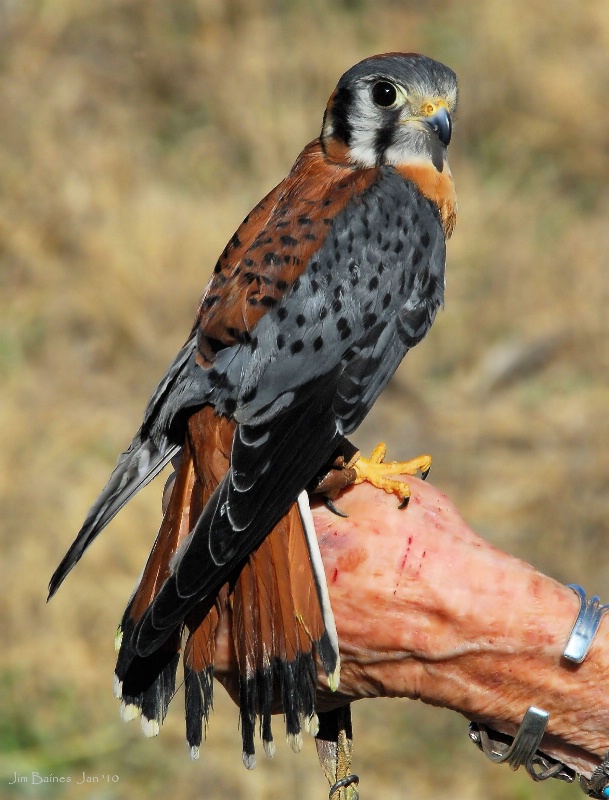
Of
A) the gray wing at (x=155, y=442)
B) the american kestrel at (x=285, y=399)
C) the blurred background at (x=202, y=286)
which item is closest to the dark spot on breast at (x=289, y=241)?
the american kestrel at (x=285, y=399)

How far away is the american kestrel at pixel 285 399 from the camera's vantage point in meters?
2.15

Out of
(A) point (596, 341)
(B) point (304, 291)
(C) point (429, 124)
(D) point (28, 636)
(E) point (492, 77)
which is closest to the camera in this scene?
(B) point (304, 291)

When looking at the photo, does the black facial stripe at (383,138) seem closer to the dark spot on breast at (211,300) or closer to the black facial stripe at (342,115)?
the black facial stripe at (342,115)

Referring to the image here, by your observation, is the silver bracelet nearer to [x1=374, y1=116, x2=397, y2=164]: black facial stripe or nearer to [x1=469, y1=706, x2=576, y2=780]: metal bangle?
[x1=469, y1=706, x2=576, y2=780]: metal bangle

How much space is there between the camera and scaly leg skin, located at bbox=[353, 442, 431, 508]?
232cm

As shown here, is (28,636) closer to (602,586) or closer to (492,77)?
(602,586)

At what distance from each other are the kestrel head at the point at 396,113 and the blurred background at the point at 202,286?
2.17m

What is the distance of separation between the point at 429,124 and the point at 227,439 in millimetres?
1053

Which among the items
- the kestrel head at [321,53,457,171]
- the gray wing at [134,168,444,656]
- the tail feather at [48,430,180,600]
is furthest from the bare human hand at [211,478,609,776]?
the kestrel head at [321,53,457,171]

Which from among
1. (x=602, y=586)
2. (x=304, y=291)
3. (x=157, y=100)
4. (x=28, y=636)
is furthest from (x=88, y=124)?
(x=304, y=291)

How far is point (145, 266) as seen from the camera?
5.91 m

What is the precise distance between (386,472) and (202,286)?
11.9ft

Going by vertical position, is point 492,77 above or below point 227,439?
above

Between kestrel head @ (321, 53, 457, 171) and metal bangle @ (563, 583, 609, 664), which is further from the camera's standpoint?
kestrel head @ (321, 53, 457, 171)
